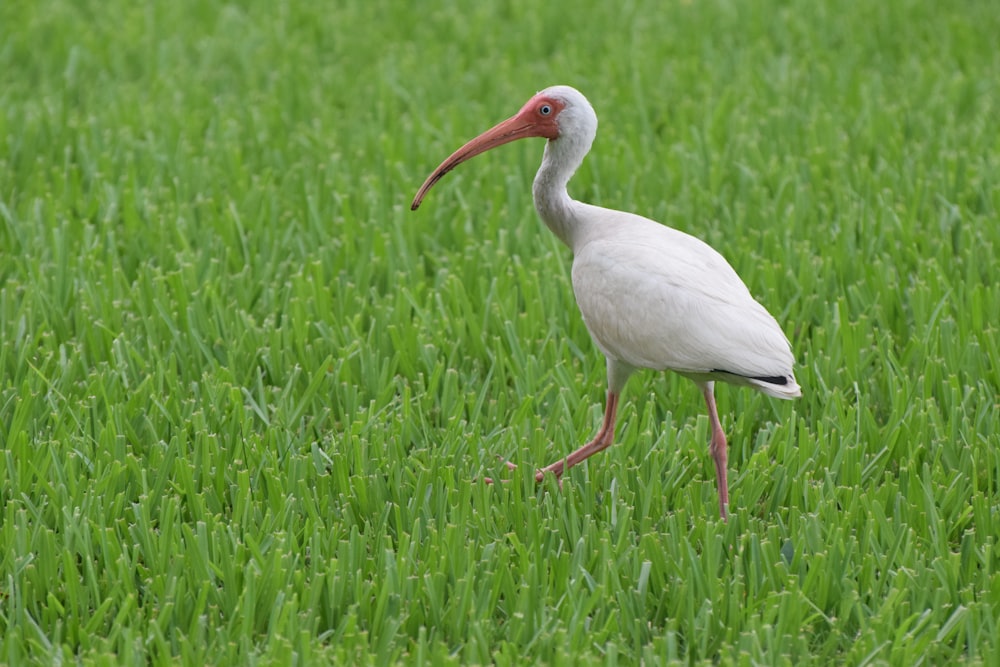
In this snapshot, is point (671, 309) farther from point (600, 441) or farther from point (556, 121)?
point (556, 121)

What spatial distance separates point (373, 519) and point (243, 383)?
1.06 meters

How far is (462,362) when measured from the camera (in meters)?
5.03

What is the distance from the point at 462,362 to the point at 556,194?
88cm

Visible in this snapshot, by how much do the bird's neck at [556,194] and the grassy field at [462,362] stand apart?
0.59 meters

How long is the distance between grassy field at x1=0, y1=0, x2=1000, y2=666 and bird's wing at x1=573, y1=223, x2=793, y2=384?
435 mm

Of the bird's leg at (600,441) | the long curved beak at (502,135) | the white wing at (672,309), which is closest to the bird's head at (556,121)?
the long curved beak at (502,135)

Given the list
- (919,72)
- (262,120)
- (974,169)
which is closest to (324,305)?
(262,120)

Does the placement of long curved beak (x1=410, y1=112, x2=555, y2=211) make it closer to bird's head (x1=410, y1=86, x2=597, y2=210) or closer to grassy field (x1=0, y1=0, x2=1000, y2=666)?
bird's head (x1=410, y1=86, x2=597, y2=210)

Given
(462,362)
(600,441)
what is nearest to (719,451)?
(600,441)

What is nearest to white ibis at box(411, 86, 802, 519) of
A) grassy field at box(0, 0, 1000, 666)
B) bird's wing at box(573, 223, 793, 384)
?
bird's wing at box(573, 223, 793, 384)

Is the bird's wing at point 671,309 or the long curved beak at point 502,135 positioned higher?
the long curved beak at point 502,135

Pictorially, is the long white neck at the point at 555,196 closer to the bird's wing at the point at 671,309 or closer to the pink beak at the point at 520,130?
the pink beak at the point at 520,130

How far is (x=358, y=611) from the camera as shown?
136 inches

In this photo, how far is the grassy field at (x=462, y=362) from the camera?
346cm
